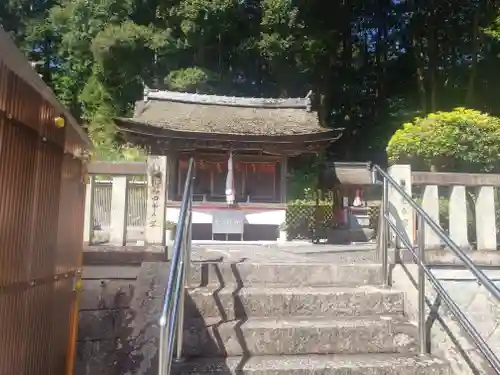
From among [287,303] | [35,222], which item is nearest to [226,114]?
[287,303]

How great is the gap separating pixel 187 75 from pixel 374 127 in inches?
397

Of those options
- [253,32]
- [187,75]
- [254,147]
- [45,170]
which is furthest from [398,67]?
[45,170]

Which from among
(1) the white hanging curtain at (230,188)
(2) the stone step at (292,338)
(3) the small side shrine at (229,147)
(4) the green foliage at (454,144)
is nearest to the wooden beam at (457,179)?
(2) the stone step at (292,338)

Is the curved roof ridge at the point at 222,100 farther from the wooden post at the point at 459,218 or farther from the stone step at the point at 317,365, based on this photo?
the stone step at the point at 317,365

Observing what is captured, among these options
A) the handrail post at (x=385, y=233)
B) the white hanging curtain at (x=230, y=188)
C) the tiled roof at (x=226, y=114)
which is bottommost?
the handrail post at (x=385, y=233)

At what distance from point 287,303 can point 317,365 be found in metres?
0.67

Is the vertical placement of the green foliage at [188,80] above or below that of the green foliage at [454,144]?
above

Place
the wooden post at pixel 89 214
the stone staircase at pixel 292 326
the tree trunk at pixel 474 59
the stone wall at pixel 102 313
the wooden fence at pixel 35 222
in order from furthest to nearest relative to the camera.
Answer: the tree trunk at pixel 474 59 < the wooden post at pixel 89 214 < the stone wall at pixel 102 313 < the stone staircase at pixel 292 326 < the wooden fence at pixel 35 222

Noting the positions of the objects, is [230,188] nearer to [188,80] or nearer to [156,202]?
[188,80]

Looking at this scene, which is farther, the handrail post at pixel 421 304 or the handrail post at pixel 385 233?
the handrail post at pixel 385 233

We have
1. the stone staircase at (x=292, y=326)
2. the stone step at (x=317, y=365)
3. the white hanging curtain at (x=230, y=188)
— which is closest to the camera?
the stone step at (x=317, y=365)

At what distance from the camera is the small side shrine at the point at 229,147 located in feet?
44.2

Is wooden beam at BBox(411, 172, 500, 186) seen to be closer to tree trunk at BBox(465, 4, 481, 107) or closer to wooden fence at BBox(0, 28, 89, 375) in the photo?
wooden fence at BBox(0, 28, 89, 375)

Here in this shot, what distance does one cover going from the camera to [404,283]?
402 cm
